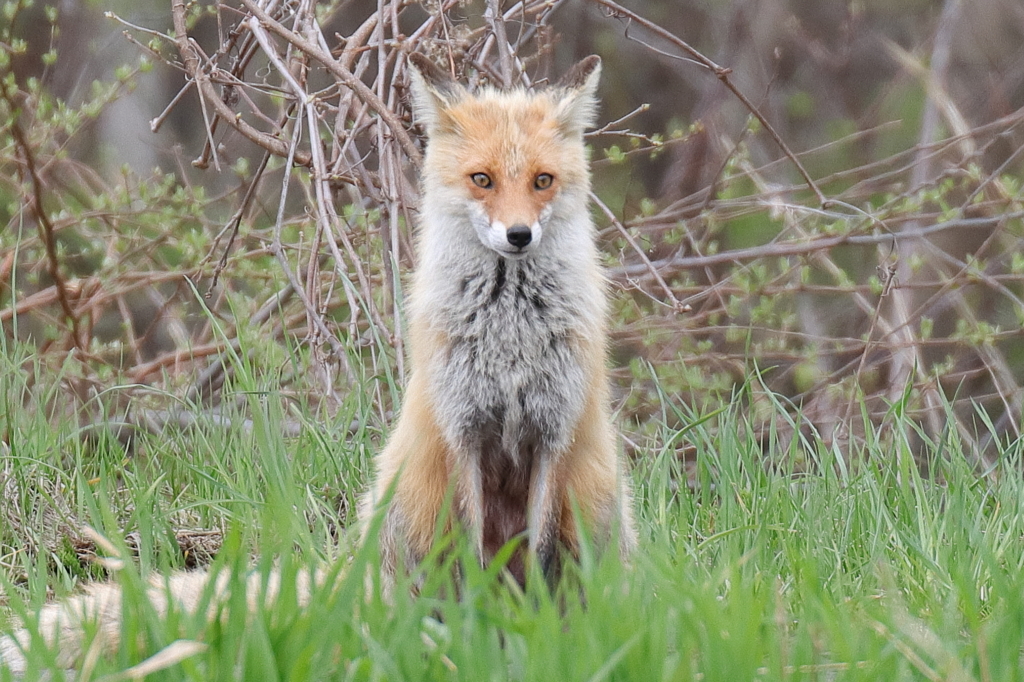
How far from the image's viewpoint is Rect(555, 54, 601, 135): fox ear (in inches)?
168

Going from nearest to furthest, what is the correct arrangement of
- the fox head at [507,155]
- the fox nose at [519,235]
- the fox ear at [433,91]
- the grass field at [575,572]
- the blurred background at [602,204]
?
the grass field at [575,572] → the fox nose at [519,235] → the fox head at [507,155] → the fox ear at [433,91] → the blurred background at [602,204]

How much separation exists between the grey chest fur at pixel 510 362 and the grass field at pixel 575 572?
524mm

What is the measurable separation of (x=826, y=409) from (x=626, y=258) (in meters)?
1.89

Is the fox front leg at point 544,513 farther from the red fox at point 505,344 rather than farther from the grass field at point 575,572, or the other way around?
the grass field at point 575,572

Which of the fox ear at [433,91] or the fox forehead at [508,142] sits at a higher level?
the fox ear at [433,91]

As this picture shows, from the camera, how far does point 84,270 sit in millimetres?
11742

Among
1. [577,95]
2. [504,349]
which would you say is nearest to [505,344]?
[504,349]

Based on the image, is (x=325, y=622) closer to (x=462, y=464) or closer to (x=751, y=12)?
(x=462, y=464)

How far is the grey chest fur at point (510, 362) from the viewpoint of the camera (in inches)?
157

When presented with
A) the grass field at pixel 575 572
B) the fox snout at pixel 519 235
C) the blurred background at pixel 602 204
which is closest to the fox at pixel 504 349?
the fox snout at pixel 519 235

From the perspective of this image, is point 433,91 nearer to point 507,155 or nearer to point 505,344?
Answer: point 507,155

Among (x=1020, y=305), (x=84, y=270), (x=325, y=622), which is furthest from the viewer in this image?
(x=84, y=270)

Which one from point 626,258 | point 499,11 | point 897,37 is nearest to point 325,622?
point 499,11

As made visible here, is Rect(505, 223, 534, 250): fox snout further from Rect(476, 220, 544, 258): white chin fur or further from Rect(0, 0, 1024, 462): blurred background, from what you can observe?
Rect(0, 0, 1024, 462): blurred background
